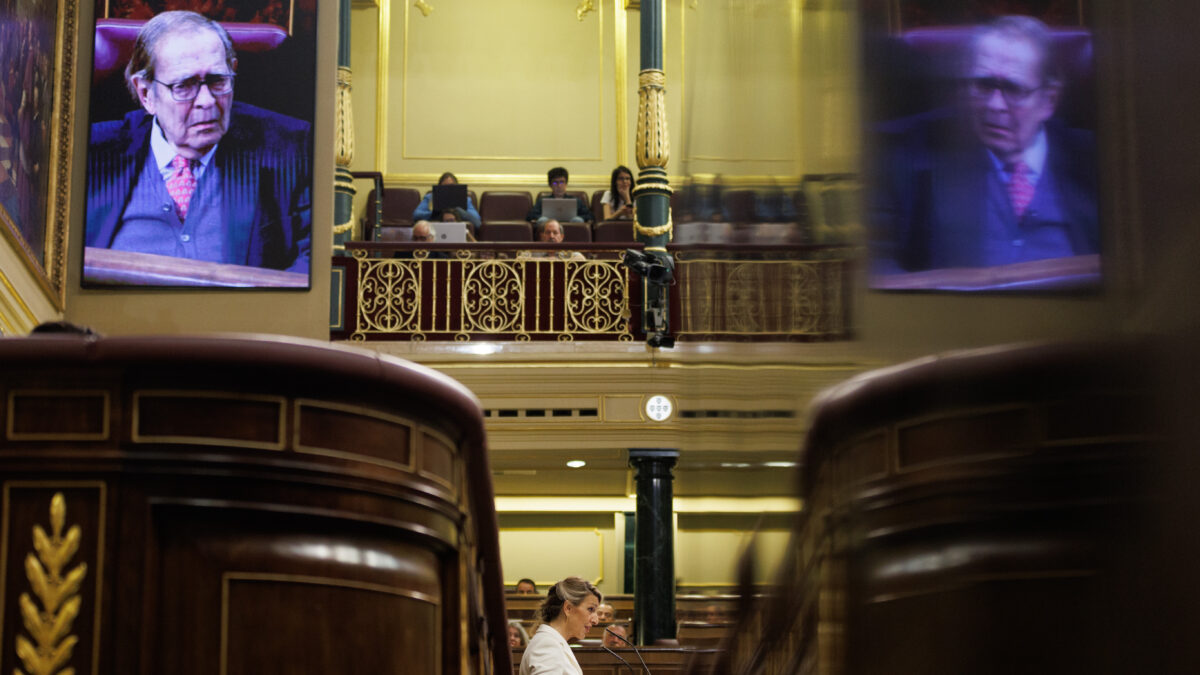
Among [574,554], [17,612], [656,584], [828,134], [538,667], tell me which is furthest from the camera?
[574,554]

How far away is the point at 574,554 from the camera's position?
13008 millimetres

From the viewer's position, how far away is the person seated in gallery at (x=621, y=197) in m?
12.2

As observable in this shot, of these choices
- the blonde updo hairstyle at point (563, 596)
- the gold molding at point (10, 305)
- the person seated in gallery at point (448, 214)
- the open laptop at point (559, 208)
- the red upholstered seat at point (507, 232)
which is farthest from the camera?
the red upholstered seat at point (507, 232)

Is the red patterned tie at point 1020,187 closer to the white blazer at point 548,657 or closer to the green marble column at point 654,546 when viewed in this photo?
the white blazer at point 548,657

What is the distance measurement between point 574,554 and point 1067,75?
12967mm

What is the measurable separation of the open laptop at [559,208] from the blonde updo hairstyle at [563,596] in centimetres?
764

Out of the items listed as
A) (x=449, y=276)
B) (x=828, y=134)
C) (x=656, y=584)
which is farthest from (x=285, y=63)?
(x=828, y=134)

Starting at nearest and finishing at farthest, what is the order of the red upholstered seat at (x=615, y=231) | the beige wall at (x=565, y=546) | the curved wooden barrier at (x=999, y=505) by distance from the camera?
the curved wooden barrier at (x=999, y=505) < the red upholstered seat at (x=615, y=231) < the beige wall at (x=565, y=546)

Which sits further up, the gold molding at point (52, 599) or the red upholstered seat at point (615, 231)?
the red upholstered seat at point (615, 231)

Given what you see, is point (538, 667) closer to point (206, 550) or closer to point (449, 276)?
point (206, 550)

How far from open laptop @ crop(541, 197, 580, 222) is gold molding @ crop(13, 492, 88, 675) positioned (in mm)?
10233

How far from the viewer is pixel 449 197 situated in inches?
454

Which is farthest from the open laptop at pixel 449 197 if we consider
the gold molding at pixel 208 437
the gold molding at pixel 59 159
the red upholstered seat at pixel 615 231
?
the gold molding at pixel 208 437

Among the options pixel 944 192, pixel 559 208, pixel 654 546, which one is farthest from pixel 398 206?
pixel 944 192
